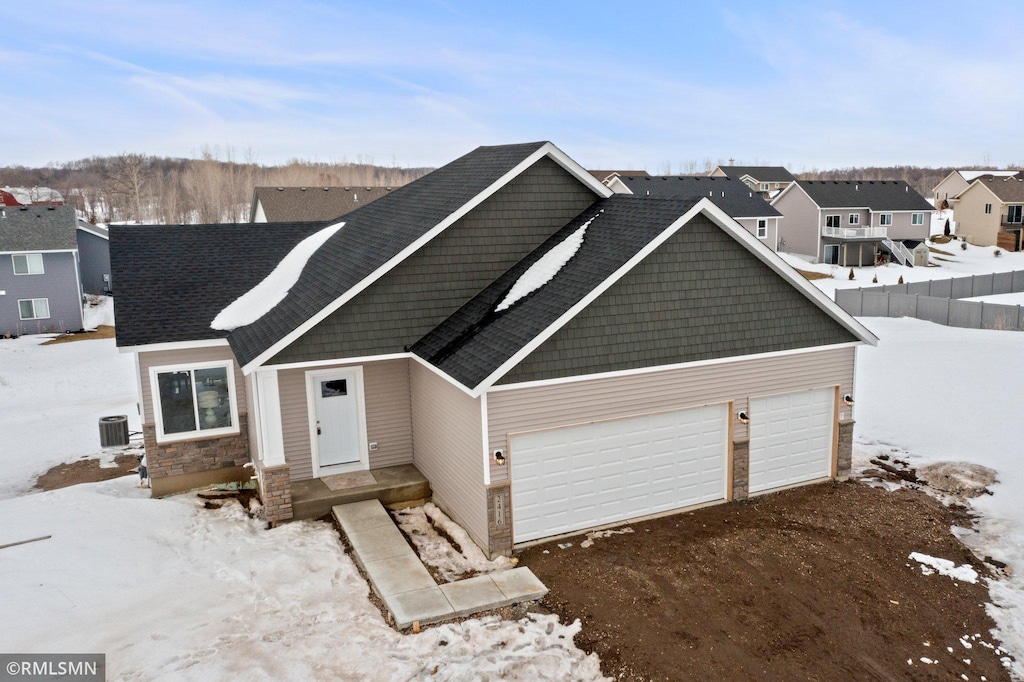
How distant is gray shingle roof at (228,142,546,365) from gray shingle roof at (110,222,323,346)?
1.49 m

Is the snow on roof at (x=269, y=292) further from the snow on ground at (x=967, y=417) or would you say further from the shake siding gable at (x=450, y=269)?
the snow on ground at (x=967, y=417)

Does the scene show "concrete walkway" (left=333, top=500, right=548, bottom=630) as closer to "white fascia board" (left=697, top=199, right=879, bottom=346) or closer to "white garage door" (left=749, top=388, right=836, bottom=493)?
"white garage door" (left=749, top=388, right=836, bottom=493)

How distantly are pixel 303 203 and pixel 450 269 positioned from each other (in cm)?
4030

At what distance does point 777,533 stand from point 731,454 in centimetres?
167

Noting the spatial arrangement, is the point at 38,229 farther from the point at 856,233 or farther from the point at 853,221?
the point at 853,221

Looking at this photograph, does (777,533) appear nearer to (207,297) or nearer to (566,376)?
(566,376)

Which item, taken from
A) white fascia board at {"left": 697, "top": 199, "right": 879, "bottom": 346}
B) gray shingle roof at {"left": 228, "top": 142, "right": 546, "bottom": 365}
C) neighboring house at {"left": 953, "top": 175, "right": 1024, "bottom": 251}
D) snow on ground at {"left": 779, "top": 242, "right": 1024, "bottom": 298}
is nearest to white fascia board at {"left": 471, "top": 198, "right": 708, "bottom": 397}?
white fascia board at {"left": 697, "top": 199, "right": 879, "bottom": 346}

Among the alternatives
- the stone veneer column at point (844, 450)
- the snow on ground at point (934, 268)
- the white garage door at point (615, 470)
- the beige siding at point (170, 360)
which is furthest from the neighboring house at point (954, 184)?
the beige siding at point (170, 360)

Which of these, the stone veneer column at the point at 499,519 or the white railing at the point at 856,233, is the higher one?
the white railing at the point at 856,233

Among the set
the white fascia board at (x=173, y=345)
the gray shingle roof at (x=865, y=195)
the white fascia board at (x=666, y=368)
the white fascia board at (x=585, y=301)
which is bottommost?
the white fascia board at (x=666, y=368)

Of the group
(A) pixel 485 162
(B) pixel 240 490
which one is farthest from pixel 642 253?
(B) pixel 240 490

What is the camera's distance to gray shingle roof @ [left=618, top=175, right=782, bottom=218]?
187 ft

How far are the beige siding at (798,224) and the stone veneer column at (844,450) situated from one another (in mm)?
47614

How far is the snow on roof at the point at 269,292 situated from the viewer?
48.9ft
